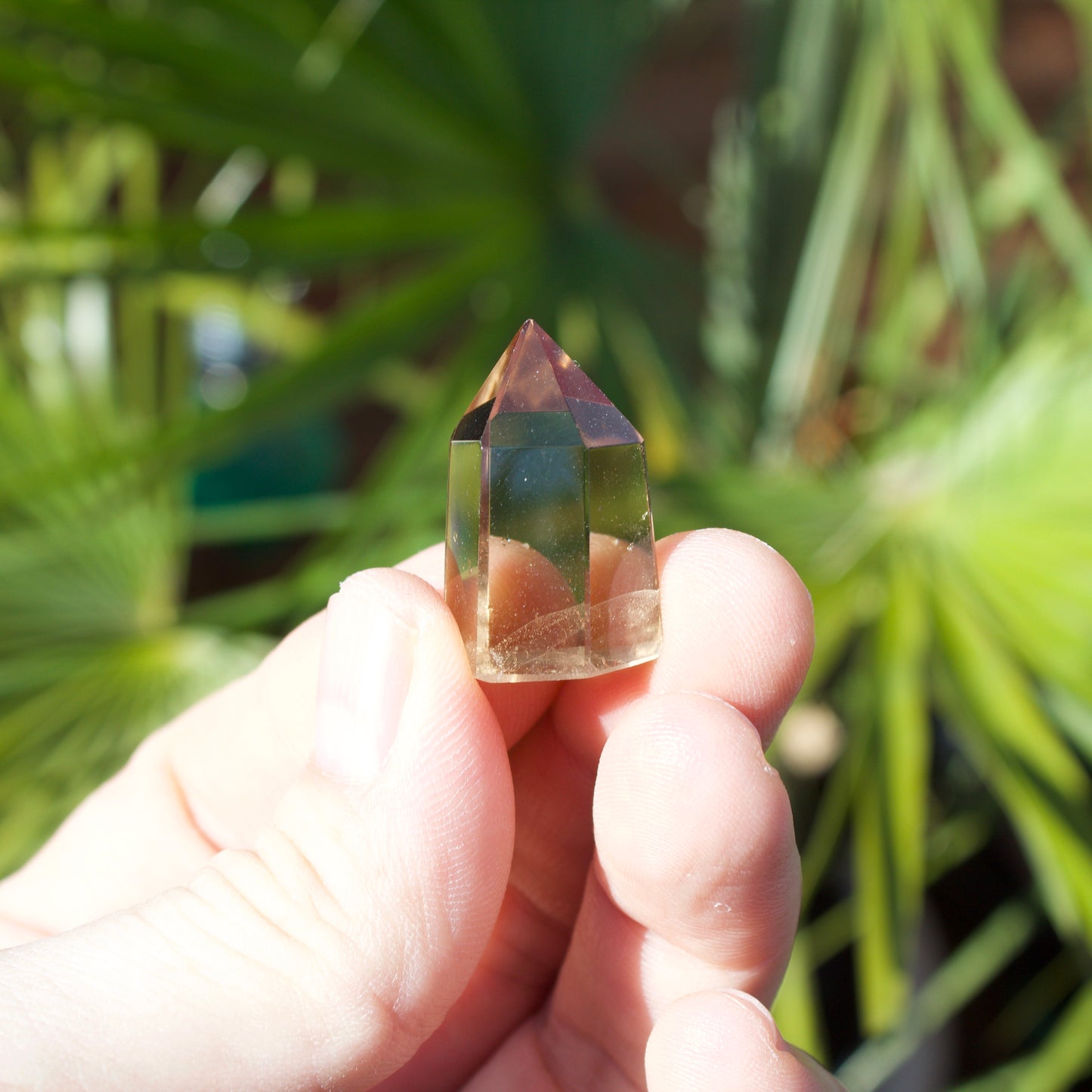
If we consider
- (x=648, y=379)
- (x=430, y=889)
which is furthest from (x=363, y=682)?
(x=648, y=379)

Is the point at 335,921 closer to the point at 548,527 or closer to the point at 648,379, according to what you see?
the point at 548,527

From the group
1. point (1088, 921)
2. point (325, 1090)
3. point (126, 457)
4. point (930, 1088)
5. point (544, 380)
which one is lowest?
point (930, 1088)

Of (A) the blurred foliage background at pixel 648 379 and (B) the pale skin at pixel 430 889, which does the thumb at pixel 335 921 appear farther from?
(A) the blurred foliage background at pixel 648 379

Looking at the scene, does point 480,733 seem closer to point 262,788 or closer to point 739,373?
point 262,788

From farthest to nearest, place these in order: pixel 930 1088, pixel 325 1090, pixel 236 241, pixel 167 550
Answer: pixel 930 1088 → pixel 167 550 → pixel 236 241 → pixel 325 1090

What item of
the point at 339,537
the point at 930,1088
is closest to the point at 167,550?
the point at 339,537

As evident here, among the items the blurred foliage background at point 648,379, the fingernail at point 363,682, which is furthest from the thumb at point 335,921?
the blurred foliage background at point 648,379

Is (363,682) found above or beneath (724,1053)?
above

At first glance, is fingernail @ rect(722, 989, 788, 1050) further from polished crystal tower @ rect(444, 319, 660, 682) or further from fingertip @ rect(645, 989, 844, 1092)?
polished crystal tower @ rect(444, 319, 660, 682)
